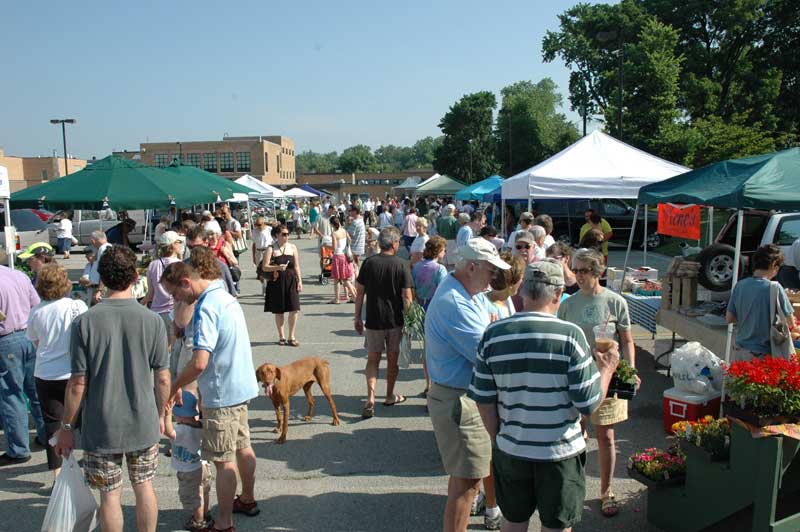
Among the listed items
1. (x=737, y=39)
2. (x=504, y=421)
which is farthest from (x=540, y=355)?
(x=737, y=39)

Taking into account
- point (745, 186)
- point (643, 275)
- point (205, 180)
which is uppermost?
point (205, 180)

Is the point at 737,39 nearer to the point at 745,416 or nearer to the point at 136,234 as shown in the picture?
the point at 136,234

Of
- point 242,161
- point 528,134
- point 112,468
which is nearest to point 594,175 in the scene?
point 112,468

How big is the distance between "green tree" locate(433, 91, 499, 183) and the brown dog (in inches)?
2330

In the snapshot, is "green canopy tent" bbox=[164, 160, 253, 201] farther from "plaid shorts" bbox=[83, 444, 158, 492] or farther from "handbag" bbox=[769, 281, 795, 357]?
"handbag" bbox=[769, 281, 795, 357]

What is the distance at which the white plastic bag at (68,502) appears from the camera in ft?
11.1

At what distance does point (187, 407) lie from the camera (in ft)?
12.7

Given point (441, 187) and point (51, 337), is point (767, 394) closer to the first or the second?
point (51, 337)

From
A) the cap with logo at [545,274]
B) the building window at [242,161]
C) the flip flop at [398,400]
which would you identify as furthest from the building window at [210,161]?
the cap with logo at [545,274]

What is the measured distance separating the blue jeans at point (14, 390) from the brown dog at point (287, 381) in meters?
1.89

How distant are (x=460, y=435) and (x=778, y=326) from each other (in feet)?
9.96

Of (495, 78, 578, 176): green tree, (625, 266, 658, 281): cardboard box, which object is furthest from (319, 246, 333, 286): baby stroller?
(495, 78, 578, 176): green tree

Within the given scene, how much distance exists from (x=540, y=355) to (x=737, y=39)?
40704mm

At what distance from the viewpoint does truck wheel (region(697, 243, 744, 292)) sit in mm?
6969
